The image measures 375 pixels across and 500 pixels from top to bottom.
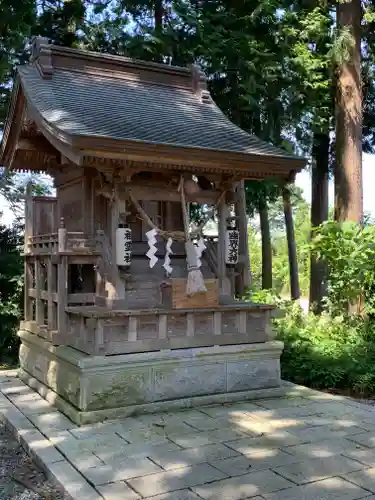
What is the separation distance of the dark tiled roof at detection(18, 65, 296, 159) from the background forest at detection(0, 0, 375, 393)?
286 centimetres

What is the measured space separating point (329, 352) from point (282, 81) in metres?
6.60

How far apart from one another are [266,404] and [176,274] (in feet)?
7.25

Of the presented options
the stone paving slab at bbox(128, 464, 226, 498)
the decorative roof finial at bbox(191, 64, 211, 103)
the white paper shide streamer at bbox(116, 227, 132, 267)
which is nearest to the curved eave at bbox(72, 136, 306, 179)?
the white paper shide streamer at bbox(116, 227, 132, 267)

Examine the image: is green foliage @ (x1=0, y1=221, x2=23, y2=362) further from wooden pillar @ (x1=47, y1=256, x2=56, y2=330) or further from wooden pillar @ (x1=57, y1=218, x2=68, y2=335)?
wooden pillar @ (x1=57, y1=218, x2=68, y2=335)

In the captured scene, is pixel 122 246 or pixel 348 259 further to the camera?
pixel 348 259

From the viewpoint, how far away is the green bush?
24.5 feet

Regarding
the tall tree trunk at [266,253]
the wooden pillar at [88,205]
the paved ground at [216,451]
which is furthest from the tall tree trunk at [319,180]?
the paved ground at [216,451]

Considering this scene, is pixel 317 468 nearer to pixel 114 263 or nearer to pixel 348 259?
pixel 114 263

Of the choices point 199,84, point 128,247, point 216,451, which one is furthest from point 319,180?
point 216,451

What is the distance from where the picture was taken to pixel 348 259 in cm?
891

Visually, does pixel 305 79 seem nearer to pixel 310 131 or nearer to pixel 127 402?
pixel 310 131

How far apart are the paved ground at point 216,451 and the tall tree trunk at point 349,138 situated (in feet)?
17.3

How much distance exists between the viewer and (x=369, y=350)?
7.96m

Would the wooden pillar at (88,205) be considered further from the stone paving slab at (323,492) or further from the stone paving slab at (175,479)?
the stone paving slab at (323,492)
